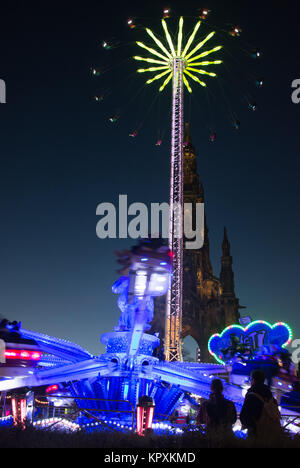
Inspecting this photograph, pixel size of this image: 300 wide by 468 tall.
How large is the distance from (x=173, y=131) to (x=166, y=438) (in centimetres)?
2645

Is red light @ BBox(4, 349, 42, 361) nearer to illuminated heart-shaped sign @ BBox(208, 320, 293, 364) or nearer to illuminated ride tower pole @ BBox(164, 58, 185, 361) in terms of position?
illuminated heart-shaped sign @ BBox(208, 320, 293, 364)

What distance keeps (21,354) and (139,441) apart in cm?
859

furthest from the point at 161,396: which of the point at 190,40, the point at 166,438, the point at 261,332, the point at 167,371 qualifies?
the point at 190,40

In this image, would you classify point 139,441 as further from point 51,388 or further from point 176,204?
point 176,204

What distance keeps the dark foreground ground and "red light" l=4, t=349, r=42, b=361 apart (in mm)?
7295

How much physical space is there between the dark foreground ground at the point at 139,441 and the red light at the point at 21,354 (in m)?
7.29

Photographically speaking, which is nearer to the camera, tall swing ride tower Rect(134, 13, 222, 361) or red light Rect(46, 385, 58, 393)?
red light Rect(46, 385, 58, 393)

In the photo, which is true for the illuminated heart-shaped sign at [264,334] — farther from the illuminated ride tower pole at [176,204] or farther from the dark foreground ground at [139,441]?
the dark foreground ground at [139,441]

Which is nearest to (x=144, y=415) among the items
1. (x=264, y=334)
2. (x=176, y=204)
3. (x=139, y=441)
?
(x=139, y=441)

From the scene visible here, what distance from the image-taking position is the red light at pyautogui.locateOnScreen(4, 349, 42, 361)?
1186cm

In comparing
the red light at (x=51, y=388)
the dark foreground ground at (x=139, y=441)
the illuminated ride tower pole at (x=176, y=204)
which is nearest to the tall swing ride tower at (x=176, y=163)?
the illuminated ride tower pole at (x=176, y=204)

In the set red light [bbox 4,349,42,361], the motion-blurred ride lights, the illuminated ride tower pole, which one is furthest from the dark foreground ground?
the illuminated ride tower pole

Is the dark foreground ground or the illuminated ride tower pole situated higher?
the illuminated ride tower pole

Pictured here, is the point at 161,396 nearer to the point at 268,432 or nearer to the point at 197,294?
the point at 268,432
